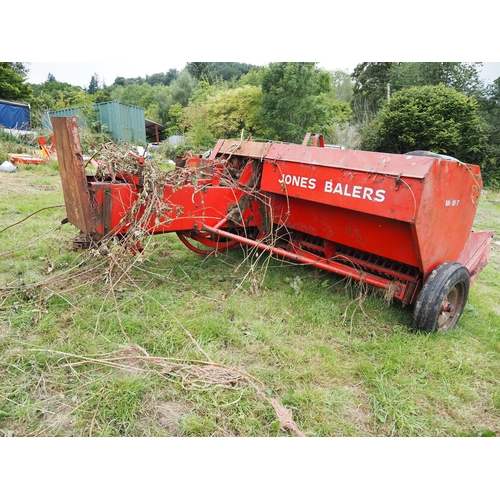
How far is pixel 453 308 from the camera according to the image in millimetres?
3385

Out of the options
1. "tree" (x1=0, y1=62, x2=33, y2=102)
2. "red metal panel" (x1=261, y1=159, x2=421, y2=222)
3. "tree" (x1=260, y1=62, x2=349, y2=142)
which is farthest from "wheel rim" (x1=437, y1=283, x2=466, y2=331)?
"tree" (x1=0, y1=62, x2=33, y2=102)

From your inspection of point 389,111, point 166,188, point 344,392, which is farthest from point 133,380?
point 389,111

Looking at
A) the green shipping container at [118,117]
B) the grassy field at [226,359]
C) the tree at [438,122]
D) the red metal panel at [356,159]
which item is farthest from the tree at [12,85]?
the red metal panel at [356,159]

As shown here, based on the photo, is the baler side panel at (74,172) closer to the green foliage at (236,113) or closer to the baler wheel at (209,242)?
the baler wheel at (209,242)

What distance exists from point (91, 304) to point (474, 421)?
2889 millimetres

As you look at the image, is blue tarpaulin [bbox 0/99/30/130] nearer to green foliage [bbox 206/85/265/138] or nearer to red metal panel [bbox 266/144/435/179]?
green foliage [bbox 206/85/265/138]

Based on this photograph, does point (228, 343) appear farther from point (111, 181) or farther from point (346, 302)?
point (111, 181)

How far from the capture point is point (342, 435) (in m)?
2.09

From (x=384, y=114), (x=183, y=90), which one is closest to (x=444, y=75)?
(x=384, y=114)

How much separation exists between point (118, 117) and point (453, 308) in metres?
20.4

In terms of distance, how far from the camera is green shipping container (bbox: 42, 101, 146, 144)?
19.9 meters

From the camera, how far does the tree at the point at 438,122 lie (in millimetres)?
17281

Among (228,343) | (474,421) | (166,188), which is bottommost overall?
(474,421)

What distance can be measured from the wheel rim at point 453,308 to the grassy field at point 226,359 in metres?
0.10
